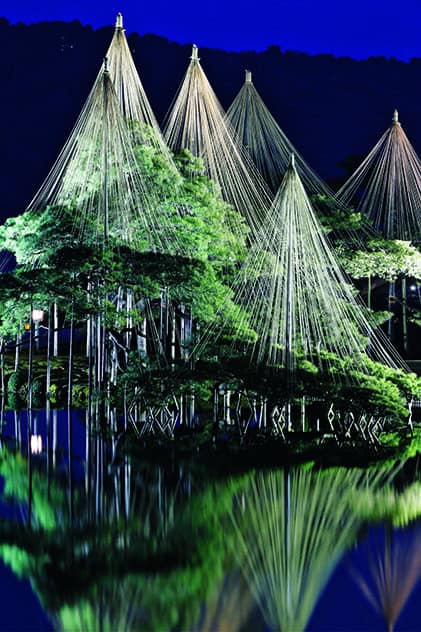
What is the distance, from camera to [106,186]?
2084 cm

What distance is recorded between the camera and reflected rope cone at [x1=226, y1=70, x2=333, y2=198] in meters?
27.7

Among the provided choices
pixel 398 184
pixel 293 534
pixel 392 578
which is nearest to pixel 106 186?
pixel 293 534

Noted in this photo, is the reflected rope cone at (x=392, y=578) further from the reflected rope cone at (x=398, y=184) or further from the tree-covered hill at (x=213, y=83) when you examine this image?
the tree-covered hill at (x=213, y=83)

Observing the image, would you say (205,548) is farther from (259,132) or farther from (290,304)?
(259,132)

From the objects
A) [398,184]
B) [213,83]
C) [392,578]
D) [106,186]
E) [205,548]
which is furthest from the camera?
[213,83]

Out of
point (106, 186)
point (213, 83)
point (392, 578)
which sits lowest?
point (392, 578)

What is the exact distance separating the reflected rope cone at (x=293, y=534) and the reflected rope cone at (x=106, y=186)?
9.09 meters

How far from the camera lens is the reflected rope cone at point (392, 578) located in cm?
824

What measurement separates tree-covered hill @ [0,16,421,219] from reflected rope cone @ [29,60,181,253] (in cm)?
2941

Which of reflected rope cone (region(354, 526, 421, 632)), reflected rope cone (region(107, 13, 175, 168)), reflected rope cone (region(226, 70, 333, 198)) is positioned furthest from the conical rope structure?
reflected rope cone (region(354, 526, 421, 632))

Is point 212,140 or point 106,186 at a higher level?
point 212,140

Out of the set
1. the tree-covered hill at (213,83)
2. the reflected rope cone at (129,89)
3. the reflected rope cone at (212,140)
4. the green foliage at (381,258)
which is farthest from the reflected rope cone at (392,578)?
the tree-covered hill at (213,83)

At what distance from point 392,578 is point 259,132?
21.1m

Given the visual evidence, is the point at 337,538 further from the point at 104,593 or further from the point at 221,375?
the point at 221,375
